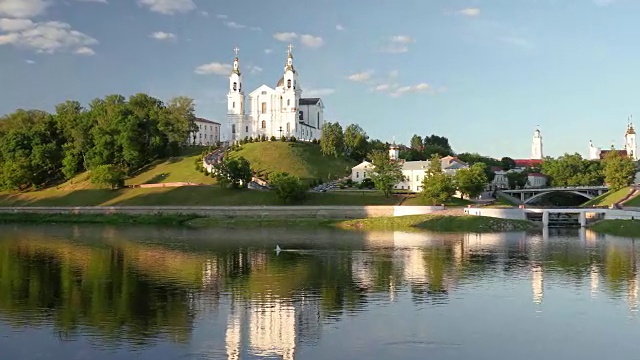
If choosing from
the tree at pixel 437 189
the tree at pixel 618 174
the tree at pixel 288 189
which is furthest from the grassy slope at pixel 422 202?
the tree at pixel 618 174

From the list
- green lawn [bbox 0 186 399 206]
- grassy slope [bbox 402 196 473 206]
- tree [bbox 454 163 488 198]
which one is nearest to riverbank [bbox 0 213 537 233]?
green lawn [bbox 0 186 399 206]

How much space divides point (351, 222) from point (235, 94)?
57501mm

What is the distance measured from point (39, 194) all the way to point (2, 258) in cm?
5239

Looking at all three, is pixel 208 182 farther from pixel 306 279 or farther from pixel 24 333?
pixel 24 333

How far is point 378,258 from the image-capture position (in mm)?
39594

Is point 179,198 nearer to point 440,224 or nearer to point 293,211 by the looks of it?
point 293,211

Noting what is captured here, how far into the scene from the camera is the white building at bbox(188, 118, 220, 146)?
130 m

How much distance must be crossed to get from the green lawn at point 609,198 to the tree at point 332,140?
36.5 meters

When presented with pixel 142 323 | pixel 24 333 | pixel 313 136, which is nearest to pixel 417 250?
pixel 142 323

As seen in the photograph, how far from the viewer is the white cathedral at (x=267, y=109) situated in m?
114

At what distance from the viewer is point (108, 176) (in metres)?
84.4

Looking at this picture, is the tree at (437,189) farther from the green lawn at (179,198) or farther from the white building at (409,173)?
the white building at (409,173)

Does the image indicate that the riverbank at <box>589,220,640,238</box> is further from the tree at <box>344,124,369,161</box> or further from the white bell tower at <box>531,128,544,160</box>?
the white bell tower at <box>531,128,544,160</box>

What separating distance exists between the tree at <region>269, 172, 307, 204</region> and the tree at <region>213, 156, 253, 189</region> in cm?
630
